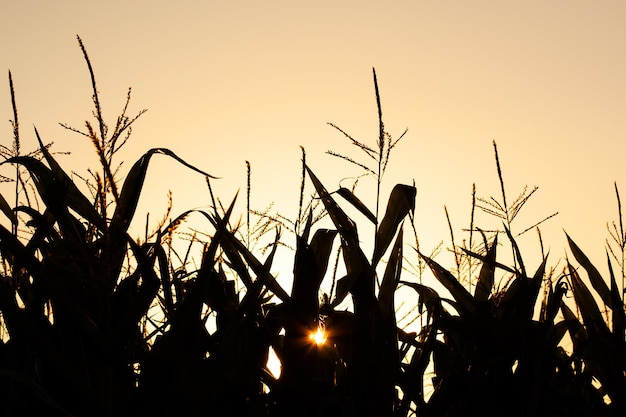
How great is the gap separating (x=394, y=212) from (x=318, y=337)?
0.59 metres

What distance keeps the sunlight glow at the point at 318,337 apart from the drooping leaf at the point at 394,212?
0.38 m

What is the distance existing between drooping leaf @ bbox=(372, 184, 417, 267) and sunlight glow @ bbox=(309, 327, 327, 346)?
0.38m

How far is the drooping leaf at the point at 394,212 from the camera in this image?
7.68 ft

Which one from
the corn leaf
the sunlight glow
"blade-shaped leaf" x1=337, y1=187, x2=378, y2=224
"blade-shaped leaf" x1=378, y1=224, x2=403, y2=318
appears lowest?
the sunlight glow

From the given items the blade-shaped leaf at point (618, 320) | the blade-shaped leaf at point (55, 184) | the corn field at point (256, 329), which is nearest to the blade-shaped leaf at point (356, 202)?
the corn field at point (256, 329)

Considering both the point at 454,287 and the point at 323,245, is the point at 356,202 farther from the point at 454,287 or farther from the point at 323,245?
the point at 454,287

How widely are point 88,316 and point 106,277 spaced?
13 centimetres

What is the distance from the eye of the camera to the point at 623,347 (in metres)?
2.58

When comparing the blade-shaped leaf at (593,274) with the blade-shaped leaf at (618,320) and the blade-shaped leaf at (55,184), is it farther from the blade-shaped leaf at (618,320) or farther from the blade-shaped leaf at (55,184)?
the blade-shaped leaf at (55,184)

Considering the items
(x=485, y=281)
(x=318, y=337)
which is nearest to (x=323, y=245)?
(x=318, y=337)

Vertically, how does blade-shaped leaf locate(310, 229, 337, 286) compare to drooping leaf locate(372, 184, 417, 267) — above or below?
below

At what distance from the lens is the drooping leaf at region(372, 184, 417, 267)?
7.68 feet

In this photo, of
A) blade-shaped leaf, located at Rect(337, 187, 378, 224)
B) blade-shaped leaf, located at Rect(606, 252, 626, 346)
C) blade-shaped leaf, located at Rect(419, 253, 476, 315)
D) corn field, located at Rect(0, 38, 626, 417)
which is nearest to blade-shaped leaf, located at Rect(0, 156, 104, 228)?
corn field, located at Rect(0, 38, 626, 417)

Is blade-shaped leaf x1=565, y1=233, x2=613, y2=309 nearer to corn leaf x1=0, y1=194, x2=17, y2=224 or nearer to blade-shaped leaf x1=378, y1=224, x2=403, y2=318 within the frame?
blade-shaped leaf x1=378, y1=224, x2=403, y2=318
